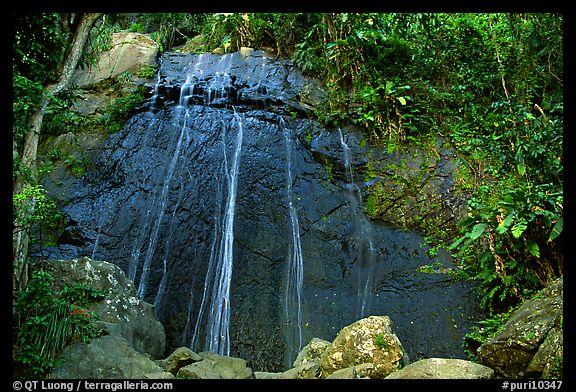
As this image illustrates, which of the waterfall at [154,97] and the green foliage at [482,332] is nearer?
the green foliage at [482,332]

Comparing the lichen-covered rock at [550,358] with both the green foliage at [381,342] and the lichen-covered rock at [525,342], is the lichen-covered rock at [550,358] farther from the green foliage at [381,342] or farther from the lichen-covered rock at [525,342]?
the green foliage at [381,342]

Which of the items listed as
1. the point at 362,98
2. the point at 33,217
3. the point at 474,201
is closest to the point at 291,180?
the point at 362,98

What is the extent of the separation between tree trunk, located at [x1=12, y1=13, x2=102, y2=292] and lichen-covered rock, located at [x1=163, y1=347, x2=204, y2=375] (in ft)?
6.25

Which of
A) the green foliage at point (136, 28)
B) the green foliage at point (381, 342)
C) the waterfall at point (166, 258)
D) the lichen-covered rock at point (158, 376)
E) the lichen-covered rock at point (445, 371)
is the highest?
the green foliage at point (136, 28)

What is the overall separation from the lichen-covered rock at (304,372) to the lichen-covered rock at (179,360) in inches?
45.2

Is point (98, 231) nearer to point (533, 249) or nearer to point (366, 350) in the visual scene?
point (366, 350)

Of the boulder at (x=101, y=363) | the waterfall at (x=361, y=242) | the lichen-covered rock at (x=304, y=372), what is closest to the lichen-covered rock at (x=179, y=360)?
the boulder at (x=101, y=363)

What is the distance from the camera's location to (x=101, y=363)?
468 centimetres

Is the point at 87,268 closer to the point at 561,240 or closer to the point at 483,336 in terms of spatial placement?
the point at 483,336

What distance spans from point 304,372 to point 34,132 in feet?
14.7

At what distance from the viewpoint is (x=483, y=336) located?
6.38 metres

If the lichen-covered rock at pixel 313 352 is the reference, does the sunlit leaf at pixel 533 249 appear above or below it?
above

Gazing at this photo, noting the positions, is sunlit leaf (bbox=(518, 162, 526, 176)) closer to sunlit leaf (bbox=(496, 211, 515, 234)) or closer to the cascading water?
sunlit leaf (bbox=(496, 211, 515, 234))

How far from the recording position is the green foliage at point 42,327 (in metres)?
4.43
